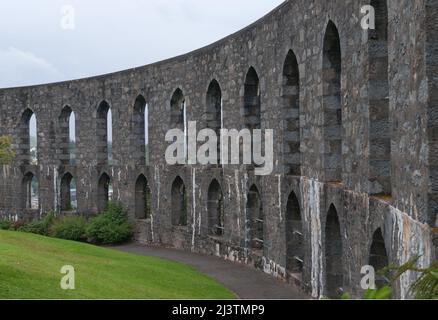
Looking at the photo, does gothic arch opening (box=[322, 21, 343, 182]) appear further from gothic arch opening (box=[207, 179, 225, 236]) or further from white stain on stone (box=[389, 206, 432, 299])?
gothic arch opening (box=[207, 179, 225, 236])

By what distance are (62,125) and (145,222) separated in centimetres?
659

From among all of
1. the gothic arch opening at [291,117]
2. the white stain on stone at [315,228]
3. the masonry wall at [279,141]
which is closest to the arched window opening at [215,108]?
the masonry wall at [279,141]

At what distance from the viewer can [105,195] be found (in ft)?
81.5

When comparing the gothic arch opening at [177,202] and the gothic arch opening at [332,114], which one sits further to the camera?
the gothic arch opening at [177,202]

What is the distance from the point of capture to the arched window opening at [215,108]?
63.6ft

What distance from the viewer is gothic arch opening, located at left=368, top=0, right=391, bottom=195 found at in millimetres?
8758

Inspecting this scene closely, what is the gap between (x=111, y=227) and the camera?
73.5 feet

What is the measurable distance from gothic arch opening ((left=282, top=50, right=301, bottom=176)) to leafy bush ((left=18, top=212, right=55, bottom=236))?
12.6m

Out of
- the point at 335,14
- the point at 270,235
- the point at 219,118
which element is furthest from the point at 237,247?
the point at 335,14

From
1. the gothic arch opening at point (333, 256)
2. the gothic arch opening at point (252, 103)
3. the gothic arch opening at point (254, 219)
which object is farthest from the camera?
the gothic arch opening at point (252, 103)

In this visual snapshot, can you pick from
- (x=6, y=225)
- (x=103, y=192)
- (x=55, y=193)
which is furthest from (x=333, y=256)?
(x=6, y=225)

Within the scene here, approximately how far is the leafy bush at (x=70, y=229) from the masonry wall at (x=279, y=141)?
1356 mm

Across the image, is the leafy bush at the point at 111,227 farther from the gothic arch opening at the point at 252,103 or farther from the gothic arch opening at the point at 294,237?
the gothic arch opening at the point at 294,237

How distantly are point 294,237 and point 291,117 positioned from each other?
2.49 meters
